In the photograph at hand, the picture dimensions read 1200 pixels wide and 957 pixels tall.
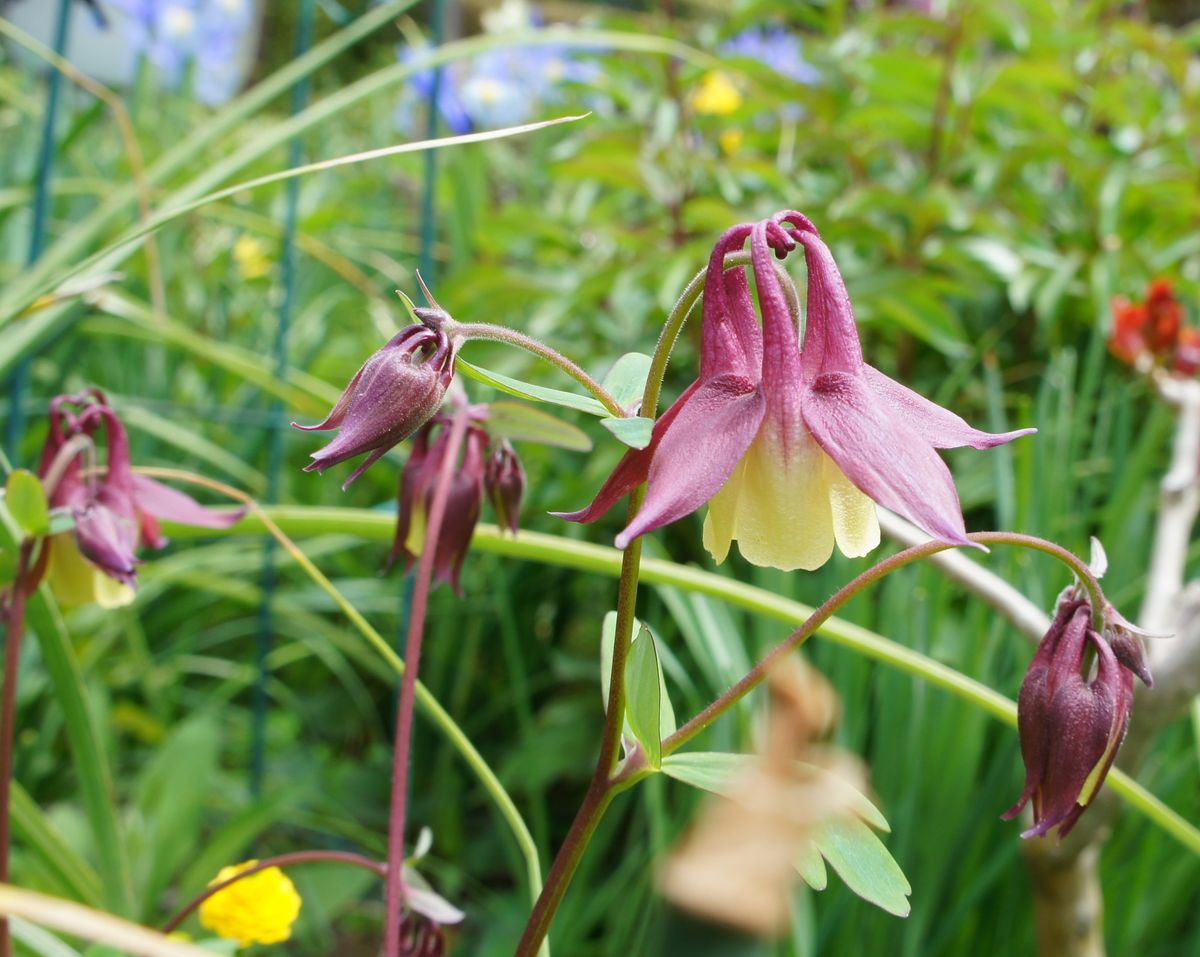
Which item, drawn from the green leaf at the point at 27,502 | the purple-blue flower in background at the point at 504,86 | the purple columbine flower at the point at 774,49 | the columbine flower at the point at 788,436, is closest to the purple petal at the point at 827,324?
the columbine flower at the point at 788,436

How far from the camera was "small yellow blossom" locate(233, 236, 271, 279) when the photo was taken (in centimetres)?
241

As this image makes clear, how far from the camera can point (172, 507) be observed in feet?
2.01

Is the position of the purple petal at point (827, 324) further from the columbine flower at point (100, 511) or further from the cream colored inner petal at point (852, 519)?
the columbine flower at point (100, 511)

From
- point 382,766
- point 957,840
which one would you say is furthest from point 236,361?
point 957,840

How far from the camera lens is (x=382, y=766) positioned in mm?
1442

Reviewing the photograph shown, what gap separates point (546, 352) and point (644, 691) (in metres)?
0.12

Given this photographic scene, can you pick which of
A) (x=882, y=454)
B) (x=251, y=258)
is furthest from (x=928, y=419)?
(x=251, y=258)

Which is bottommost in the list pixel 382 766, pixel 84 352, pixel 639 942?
pixel 382 766

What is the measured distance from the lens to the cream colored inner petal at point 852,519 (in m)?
0.36

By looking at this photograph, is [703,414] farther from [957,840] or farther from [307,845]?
[307,845]

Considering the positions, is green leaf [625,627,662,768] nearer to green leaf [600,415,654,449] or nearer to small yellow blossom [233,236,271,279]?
green leaf [600,415,654,449]

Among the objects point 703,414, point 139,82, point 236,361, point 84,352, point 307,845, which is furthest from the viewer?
point 139,82

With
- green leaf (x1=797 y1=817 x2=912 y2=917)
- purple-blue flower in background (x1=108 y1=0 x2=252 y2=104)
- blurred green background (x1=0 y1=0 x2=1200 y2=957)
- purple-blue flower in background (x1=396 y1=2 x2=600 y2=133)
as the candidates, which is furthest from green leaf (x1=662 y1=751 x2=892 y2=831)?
purple-blue flower in background (x1=108 y1=0 x2=252 y2=104)

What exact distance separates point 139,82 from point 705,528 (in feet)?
6.66
